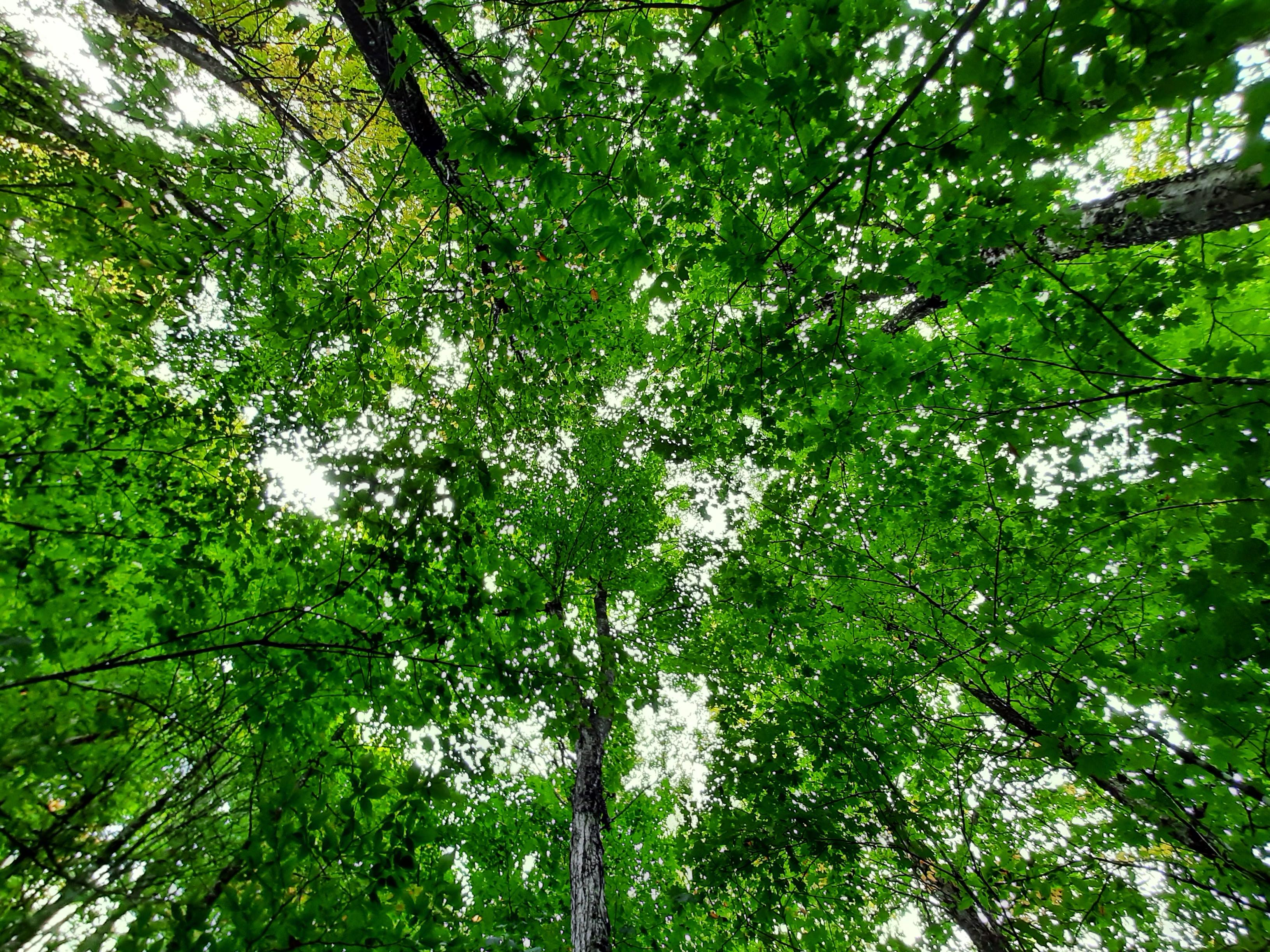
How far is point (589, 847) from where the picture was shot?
15.7 ft

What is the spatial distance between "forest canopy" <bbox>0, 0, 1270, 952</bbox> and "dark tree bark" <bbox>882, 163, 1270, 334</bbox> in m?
0.03

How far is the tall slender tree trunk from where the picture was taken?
429 centimetres

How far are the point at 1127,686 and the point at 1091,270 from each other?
3.82 m

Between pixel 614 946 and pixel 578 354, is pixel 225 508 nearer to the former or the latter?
pixel 578 354

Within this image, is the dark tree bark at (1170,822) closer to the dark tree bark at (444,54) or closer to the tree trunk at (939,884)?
the tree trunk at (939,884)

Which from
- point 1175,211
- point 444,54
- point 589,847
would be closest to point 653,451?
point 444,54

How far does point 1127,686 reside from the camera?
9.82ft

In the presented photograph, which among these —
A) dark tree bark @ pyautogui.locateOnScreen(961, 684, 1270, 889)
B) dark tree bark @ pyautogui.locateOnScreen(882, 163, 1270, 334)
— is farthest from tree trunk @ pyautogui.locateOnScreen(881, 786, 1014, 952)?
dark tree bark @ pyautogui.locateOnScreen(882, 163, 1270, 334)

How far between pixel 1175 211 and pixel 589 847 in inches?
297

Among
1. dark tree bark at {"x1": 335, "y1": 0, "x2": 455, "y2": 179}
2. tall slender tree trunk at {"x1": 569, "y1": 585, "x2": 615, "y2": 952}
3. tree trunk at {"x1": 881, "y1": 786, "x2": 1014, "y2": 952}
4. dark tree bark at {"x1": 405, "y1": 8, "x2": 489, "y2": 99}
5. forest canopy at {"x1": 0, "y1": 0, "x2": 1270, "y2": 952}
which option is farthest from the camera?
tall slender tree trunk at {"x1": 569, "y1": 585, "x2": 615, "y2": 952}

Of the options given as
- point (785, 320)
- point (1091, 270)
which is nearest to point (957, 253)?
point (785, 320)

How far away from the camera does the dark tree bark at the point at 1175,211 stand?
3.01m

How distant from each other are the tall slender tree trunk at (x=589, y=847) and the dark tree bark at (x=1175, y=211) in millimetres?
4835

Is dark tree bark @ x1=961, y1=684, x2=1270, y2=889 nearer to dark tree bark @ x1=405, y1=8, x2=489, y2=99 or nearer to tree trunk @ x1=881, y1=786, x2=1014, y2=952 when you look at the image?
tree trunk @ x1=881, y1=786, x2=1014, y2=952
